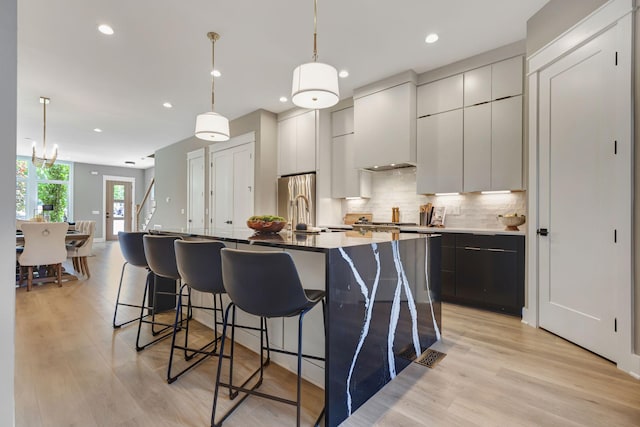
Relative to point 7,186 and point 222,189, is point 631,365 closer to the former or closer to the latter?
point 7,186

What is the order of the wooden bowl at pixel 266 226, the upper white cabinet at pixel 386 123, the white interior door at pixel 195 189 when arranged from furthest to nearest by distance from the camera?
the white interior door at pixel 195 189 → the upper white cabinet at pixel 386 123 → the wooden bowl at pixel 266 226

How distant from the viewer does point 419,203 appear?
4.20 metres

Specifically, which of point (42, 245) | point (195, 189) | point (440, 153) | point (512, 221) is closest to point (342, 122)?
point (440, 153)

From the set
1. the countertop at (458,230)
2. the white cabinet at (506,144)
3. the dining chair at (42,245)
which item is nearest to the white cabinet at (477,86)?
the white cabinet at (506,144)

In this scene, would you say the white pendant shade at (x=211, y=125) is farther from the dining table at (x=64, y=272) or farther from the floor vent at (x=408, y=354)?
the dining table at (x=64, y=272)

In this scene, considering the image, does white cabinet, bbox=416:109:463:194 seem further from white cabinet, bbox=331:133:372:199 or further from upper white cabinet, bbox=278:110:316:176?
upper white cabinet, bbox=278:110:316:176

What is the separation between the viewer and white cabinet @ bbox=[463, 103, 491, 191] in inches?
134

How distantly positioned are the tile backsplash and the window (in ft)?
31.3

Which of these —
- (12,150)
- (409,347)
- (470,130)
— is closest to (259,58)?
(470,130)

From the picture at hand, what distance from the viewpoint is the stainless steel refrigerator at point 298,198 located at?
4.80 meters

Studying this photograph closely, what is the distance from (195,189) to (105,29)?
13.5 ft

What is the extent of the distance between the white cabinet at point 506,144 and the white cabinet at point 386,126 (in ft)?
3.11

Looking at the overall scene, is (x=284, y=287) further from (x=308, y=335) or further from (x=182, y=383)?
(x=182, y=383)

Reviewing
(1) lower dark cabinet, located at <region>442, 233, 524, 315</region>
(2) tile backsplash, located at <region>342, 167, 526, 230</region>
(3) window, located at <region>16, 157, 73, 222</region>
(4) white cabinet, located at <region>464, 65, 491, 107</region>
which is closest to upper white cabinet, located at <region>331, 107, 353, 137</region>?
(2) tile backsplash, located at <region>342, 167, 526, 230</region>
